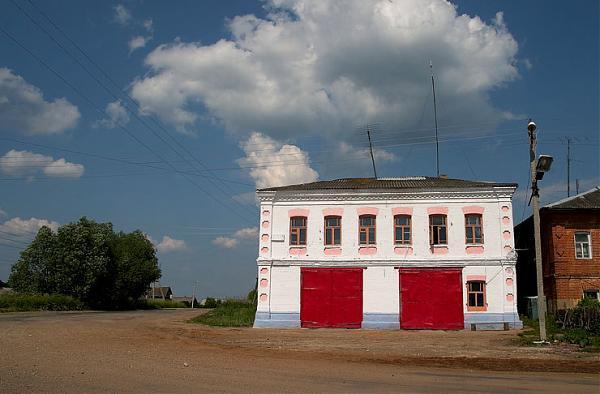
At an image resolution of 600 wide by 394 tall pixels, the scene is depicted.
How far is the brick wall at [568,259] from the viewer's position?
2781 centimetres

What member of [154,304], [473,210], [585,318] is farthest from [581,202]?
[154,304]

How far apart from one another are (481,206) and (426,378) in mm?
17041

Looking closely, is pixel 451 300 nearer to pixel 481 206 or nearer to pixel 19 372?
pixel 481 206

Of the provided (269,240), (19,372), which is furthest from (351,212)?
(19,372)

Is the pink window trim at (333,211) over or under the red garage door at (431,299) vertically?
over

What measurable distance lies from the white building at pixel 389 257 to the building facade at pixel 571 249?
2.71m

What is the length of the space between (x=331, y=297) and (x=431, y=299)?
187 inches

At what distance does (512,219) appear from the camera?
88.3 ft

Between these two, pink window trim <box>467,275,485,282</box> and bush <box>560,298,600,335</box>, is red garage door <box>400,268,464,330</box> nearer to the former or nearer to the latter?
pink window trim <box>467,275,485,282</box>

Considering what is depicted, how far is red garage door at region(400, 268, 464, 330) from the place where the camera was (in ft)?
87.0

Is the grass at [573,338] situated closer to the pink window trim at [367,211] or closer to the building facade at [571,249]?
the building facade at [571,249]

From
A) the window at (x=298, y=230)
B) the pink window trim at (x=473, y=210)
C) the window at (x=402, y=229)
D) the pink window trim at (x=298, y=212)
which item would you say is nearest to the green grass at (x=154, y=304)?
the window at (x=298, y=230)

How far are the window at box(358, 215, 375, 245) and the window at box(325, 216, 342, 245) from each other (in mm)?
992

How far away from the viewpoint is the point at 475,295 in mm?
26641
